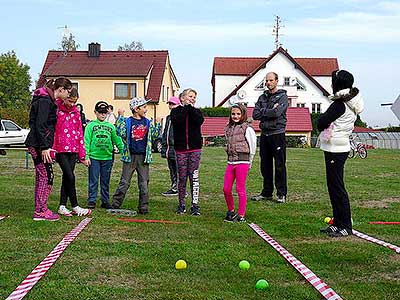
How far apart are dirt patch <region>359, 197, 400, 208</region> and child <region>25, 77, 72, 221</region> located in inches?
200

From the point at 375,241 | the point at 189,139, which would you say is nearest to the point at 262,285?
the point at 375,241

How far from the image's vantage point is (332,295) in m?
4.62

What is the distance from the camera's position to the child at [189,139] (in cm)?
886

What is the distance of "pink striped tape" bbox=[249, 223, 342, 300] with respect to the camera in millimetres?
4670

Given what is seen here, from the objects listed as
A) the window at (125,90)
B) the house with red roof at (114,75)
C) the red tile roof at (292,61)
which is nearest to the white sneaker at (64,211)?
the house with red roof at (114,75)

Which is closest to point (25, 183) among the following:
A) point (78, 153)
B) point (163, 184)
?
point (163, 184)

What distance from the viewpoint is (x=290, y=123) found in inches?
1993

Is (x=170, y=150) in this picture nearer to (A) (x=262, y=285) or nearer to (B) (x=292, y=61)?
(A) (x=262, y=285)

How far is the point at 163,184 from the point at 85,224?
5653 mm

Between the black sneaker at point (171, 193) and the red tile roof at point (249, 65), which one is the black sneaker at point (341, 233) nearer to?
the black sneaker at point (171, 193)

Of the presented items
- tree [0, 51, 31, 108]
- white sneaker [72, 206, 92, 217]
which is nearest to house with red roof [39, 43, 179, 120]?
tree [0, 51, 31, 108]

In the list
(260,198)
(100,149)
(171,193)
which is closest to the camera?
(100,149)

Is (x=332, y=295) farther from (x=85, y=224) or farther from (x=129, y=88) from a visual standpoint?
(x=129, y=88)

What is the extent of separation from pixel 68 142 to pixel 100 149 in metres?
1.05
